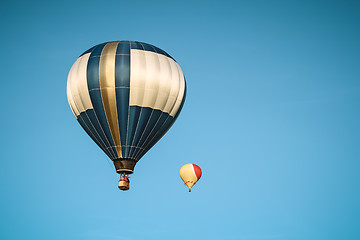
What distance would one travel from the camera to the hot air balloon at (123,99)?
34.6 meters

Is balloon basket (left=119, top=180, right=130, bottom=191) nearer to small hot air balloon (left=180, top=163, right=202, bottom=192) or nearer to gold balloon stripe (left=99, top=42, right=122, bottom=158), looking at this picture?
gold balloon stripe (left=99, top=42, right=122, bottom=158)

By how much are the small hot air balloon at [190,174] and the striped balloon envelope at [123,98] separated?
17.6 ft

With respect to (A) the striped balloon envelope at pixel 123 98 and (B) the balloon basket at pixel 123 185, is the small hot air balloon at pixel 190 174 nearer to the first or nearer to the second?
(A) the striped balloon envelope at pixel 123 98

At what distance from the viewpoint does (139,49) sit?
3588 cm

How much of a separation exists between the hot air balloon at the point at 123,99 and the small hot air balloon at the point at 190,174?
211 inches

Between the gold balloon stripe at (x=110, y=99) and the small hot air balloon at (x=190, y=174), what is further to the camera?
the small hot air balloon at (x=190, y=174)

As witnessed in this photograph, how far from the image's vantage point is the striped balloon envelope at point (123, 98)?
3462 centimetres

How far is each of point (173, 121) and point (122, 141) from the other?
3.30m

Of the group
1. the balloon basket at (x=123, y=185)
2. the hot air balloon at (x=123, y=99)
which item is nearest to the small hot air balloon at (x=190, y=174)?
the hot air balloon at (x=123, y=99)

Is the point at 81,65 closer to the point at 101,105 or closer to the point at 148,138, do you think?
the point at 101,105

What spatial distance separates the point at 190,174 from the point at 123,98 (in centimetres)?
803

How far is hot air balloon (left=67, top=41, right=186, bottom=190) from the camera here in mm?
34625

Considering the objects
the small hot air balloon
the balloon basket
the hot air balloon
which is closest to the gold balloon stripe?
the hot air balloon

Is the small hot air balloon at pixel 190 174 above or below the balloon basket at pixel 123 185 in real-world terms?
above
